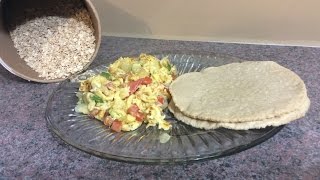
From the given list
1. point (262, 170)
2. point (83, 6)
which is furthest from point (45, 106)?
point (262, 170)

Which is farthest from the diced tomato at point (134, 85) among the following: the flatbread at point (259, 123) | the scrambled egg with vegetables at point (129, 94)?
the flatbread at point (259, 123)

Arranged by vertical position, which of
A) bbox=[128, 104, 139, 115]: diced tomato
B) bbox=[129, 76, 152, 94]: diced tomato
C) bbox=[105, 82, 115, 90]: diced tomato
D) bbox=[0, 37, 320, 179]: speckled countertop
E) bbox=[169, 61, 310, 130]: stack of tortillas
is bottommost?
bbox=[0, 37, 320, 179]: speckled countertop

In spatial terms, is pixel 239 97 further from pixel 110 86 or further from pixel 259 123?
pixel 110 86

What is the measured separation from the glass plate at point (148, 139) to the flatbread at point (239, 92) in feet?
0.10

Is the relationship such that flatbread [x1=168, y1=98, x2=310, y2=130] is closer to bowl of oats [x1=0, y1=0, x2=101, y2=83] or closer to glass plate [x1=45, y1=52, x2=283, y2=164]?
glass plate [x1=45, y1=52, x2=283, y2=164]

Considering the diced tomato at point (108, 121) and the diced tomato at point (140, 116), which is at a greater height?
the diced tomato at point (140, 116)

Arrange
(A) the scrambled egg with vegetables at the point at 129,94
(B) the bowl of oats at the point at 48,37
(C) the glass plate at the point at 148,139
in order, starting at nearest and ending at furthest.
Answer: (C) the glass plate at the point at 148,139 < (A) the scrambled egg with vegetables at the point at 129,94 < (B) the bowl of oats at the point at 48,37

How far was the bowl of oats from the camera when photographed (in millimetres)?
1041

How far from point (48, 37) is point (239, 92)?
557 mm

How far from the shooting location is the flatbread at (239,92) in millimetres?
708

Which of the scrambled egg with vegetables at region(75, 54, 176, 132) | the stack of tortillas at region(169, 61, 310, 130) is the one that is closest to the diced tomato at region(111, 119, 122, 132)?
the scrambled egg with vegetables at region(75, 54, 176, 132)

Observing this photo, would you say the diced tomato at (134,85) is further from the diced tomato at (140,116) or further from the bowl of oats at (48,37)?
the bowl of oats at (48,37)

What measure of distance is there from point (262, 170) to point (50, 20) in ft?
2.28

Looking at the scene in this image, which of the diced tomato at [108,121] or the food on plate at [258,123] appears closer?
the food on plate at [258,123]
